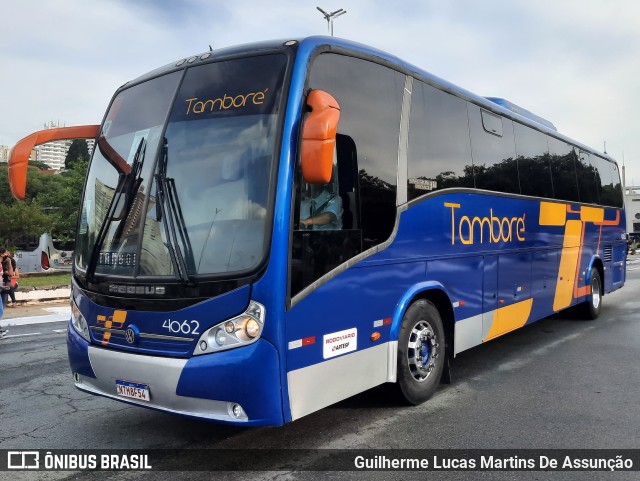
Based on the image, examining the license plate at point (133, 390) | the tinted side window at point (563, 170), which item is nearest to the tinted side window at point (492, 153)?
the tinted side window at point (563, 170)

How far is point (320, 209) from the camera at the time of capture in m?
4.16

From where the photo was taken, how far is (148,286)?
3971 millimetres

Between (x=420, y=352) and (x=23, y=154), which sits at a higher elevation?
(x=23, y=154)

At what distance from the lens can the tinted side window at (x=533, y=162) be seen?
783cm

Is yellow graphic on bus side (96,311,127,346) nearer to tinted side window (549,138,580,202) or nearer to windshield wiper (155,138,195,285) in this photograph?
windshield wiper (155,138,195,285)

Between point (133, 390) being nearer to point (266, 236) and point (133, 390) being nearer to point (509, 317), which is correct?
point (266, 236)

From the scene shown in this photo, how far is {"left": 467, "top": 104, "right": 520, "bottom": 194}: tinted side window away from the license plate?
4367mm

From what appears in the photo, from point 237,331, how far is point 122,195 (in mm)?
1471

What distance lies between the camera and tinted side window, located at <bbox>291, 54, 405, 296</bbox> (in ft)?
13.1

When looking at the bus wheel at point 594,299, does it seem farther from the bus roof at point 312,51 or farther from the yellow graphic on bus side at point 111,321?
the yellow graphic on bus side at point 111,321

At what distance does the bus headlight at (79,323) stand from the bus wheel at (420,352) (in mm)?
2640

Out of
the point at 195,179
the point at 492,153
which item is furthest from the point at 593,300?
the point at 195,179

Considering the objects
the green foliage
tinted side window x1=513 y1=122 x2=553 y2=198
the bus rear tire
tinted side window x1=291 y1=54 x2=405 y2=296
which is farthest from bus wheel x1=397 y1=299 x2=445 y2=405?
the green foliage

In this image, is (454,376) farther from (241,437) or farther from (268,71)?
(268,71)
